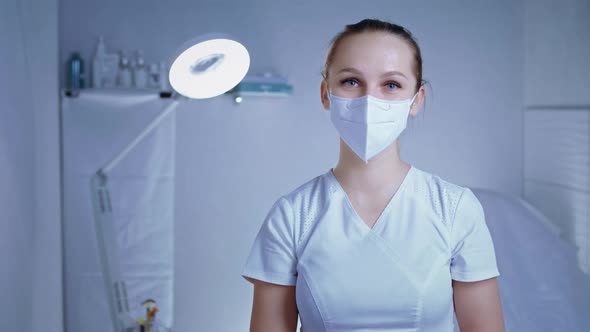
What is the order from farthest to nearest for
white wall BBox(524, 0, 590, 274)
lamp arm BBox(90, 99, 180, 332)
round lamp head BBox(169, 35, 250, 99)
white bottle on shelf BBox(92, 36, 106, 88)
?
white bottle on shelf BBox(92, 36, 106, 88) < white wall BBox(524, 0, 590, 274) < lamp arm BBox(90, 99, 180, 332) < round lamp head BBox(169, 35, 250, 99)

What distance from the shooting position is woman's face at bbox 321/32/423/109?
93 cm

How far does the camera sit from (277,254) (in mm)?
945

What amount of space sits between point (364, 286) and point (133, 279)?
6.44 feet

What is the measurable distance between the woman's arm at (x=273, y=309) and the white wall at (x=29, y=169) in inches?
49.6

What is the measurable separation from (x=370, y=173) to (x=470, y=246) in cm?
18

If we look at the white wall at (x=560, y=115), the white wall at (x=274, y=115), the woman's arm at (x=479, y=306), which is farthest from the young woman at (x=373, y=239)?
the white wall at (x=274, y=115)

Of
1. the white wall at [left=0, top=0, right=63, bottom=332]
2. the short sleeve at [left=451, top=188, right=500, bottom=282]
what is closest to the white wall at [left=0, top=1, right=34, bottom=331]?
the white wall at [left=0, top=0, right=63, bottom=332]

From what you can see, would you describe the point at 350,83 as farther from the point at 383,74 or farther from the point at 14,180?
the point at 14,180

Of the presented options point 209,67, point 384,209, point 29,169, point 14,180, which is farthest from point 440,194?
point 29,169

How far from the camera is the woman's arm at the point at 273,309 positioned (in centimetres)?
94

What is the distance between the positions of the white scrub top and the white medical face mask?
0.25 ft

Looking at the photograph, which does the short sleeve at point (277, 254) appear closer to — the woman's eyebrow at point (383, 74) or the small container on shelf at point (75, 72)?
the woman's eyebrow at point (383, 74)

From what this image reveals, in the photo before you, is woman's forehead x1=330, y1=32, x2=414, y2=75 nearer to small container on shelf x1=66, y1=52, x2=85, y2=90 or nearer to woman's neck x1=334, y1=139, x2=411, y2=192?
woman's neck x1=334, y1=139, x2=411, y2=192

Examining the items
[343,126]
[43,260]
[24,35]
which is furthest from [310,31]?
[343,126]
